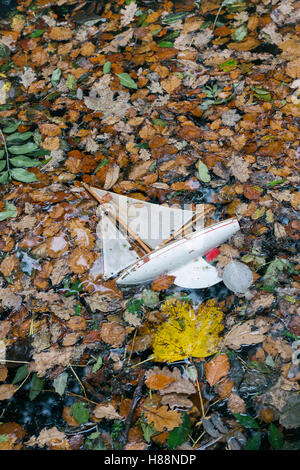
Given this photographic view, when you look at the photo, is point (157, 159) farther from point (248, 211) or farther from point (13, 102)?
point (13, 102)

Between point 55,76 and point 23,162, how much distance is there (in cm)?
108

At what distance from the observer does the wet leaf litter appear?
2068 mm

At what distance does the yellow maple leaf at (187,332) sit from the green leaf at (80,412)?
518mm

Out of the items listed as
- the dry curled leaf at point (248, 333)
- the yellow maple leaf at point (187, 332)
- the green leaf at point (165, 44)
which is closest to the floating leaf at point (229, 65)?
the green leaf at point (165, 44)

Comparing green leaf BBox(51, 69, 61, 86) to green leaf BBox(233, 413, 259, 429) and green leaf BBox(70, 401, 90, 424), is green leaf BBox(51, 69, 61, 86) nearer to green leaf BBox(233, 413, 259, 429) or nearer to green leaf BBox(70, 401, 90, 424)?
green leaf BBox(70, 401, 90, 424)

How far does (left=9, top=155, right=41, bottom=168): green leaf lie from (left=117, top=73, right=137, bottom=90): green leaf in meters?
1.13

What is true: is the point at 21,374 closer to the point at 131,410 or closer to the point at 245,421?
the point at 131,410

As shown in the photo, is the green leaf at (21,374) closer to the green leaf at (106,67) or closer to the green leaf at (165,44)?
the green leaf at (106,67)

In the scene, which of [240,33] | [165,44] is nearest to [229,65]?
[240,33]

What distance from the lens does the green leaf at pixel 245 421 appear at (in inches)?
77.5

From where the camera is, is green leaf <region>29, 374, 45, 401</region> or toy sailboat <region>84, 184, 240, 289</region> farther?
toy sailboat <region>84, 184, 240, 289</region>

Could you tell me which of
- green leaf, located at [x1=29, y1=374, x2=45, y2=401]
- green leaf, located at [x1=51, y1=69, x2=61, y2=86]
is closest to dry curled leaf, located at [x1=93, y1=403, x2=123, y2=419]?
green leaf, located at [x1=29, y1=374, x2=45, y2=401]

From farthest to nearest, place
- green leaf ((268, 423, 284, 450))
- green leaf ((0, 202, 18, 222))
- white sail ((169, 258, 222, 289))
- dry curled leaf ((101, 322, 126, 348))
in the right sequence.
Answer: green leaf ((0, 202, 18, 222)) → white sail ((169, 258, 222, 289)) → dry curled leaf ((101, 322, 126, 348)) → green leaf ((268, 423, 284, 450))

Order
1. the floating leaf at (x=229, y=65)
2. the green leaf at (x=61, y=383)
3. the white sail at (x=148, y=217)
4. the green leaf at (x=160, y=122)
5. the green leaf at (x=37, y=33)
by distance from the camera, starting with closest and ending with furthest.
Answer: the green leaf at (x=61, y=383) < the white sail at (x=148, y=217) < the green leaf at (x=160, y=122) < the floating leaf at (x=229, y=65) < the green leaf at (x=37, y=33)
